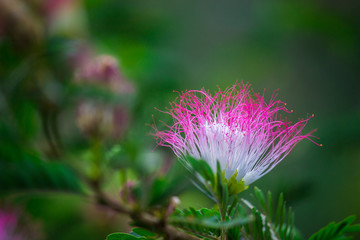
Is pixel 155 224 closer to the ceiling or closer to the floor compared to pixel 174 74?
closer to the floor

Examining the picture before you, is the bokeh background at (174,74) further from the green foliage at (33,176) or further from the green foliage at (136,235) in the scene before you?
the green foliage at (136,235)

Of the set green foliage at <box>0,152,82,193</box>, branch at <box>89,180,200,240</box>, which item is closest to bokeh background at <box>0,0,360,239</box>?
green foliage at <box>0,152,82,193</box>

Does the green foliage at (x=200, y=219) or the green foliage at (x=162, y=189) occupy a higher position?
the green foliage at (x=162, y=189)

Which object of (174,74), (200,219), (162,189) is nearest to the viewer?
(200,219)

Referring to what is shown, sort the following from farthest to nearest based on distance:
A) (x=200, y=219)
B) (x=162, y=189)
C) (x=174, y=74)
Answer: (x=174, y=74)
(x=162, y=189)
(x=200, y=219)

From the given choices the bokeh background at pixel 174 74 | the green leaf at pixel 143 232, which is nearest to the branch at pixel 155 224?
the green leaf at pixel 143 232

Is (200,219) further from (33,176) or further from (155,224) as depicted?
(33,176)

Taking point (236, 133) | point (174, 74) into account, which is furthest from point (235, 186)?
point (174, 74)

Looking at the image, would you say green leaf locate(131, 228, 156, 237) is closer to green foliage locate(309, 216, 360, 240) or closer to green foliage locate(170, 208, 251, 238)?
green foliage locate(170, 208, 251, 238)
